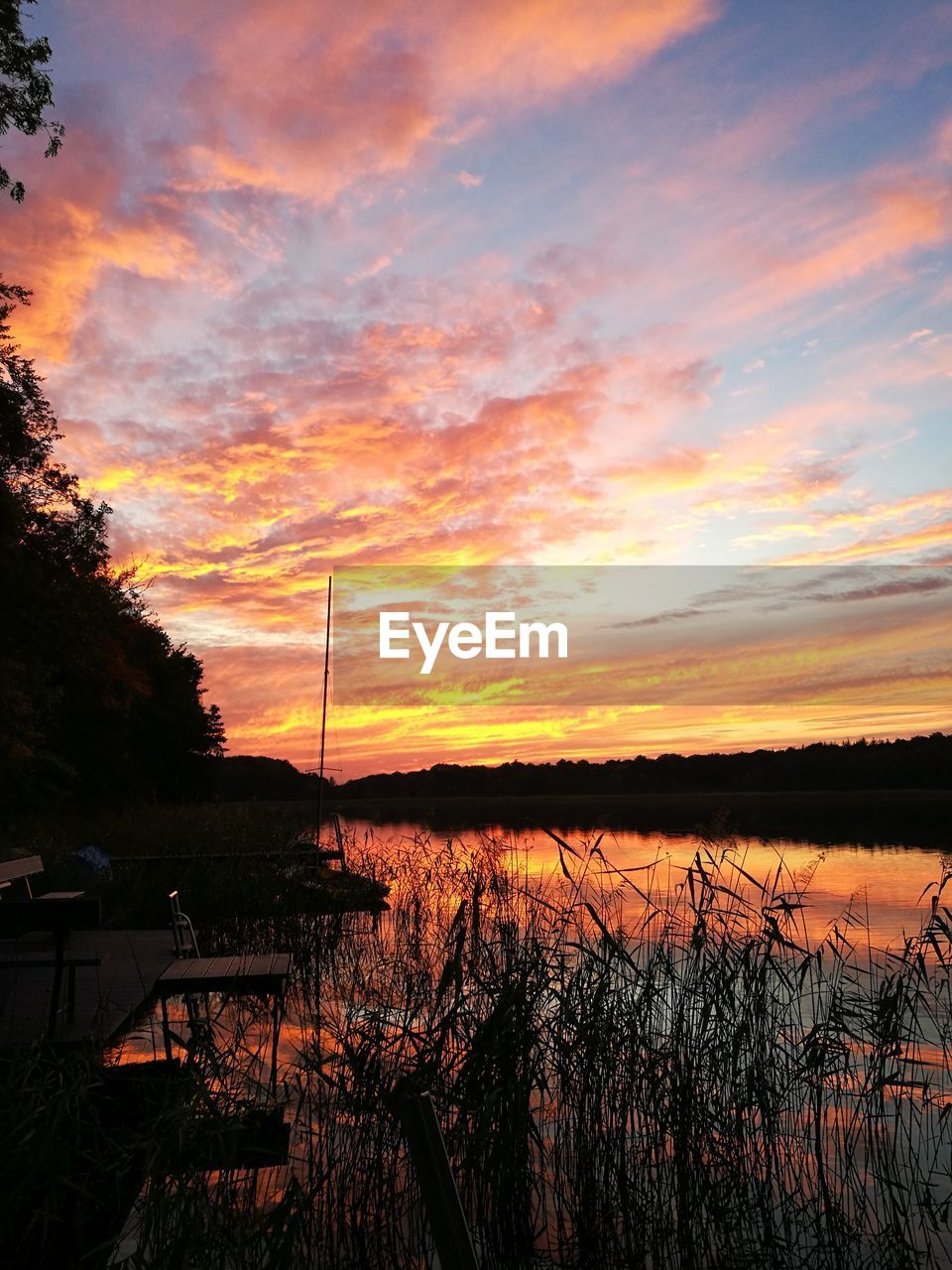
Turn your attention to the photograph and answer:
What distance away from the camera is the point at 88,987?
25.5 feet

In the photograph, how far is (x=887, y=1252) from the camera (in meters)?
4.64

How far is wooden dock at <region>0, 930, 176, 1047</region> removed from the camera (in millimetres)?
6270

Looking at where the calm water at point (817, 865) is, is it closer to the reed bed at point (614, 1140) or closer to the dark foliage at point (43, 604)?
the reed bed at point (614, 1140)

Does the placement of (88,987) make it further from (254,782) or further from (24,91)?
(254,782)

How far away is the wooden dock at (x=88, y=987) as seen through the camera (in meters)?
6.27

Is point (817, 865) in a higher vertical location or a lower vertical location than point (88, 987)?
higher

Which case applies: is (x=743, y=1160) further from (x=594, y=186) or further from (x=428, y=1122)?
(x=594, y=186)

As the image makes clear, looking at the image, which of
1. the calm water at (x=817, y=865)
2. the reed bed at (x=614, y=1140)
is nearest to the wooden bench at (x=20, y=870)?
the reed bed at (x=614, y=1140)

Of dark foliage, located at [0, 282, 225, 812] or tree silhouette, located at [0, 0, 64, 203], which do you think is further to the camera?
dark foliage, located at [0, 282, 225, 812]

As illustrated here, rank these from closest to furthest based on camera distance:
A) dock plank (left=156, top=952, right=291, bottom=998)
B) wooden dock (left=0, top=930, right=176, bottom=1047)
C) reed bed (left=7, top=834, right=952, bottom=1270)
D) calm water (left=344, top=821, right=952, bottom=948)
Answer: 1. reed bed (left=7, top=834, right=952, bottom=1270)
2. dock plank (left=156, top=952, right=291, bottom=998)
3. wooden dock (left=0, top=930, right=176, bottom=1047)
4. calm water (left=344, top=821, right=952, bottom=948)

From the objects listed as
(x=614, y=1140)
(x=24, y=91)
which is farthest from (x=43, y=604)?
(x=614, y=1140)

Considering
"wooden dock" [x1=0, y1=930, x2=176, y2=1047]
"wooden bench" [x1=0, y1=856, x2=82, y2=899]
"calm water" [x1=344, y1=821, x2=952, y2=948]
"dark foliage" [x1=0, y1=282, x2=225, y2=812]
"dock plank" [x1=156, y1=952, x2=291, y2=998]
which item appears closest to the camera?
"dock plank" [x1=156, y1=952, x2=291, y2=998]

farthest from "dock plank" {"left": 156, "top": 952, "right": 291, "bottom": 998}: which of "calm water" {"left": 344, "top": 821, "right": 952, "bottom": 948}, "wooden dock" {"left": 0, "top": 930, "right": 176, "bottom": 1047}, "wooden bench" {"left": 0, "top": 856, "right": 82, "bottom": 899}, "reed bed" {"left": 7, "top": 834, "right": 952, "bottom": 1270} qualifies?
"calm water" {"left": 344, "top": 821, "right": 952, "bottom": 948}

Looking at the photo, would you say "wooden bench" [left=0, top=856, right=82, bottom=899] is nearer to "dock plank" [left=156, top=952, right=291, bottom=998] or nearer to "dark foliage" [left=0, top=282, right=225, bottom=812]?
"dock plank" [left=156, top=952, right=291, bottom=998]
